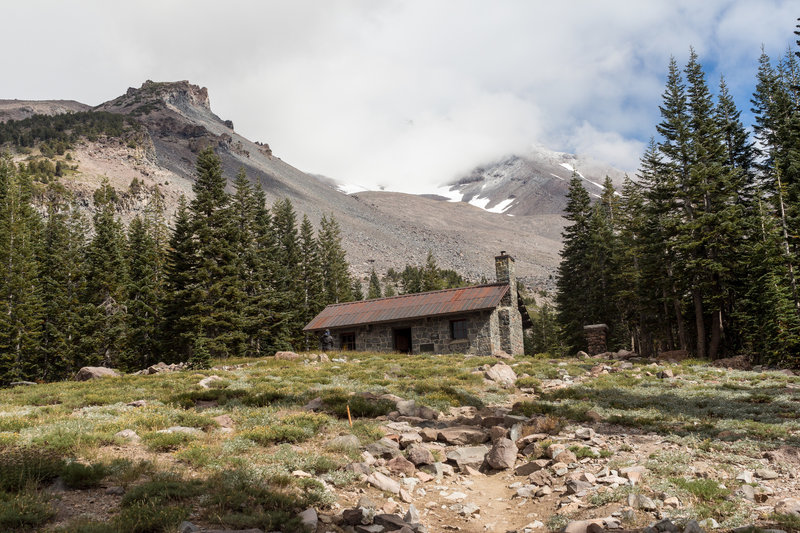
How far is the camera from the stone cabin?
30.2 metres

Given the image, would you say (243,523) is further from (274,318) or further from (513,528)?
(274,318)

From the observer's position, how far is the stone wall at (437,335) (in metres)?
30.1

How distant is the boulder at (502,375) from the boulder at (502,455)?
8.54 m

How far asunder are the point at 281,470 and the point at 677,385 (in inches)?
595

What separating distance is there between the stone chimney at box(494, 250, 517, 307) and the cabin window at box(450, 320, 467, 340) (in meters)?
3.02

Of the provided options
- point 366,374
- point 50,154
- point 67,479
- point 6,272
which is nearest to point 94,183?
point 50,154

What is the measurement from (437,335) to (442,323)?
0.83 meters

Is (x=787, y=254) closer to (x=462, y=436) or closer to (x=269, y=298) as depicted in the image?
(x=462, y=436)

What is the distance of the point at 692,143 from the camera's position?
3203 cm

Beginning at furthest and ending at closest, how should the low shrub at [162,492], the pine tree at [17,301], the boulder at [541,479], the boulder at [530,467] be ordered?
the pine tree at [17,301] → the boulder at [530,467] → the boulder at [541,479] → the low shrub at [162,492]

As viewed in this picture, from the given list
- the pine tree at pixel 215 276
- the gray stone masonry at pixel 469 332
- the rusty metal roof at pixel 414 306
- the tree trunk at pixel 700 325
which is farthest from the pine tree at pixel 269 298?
the tree trunk at pixel 700 325

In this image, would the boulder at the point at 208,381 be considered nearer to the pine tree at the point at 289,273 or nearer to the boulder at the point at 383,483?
the boulder at the point at 383,483

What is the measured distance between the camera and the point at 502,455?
979cm

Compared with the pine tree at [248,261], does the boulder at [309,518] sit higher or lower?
lower
